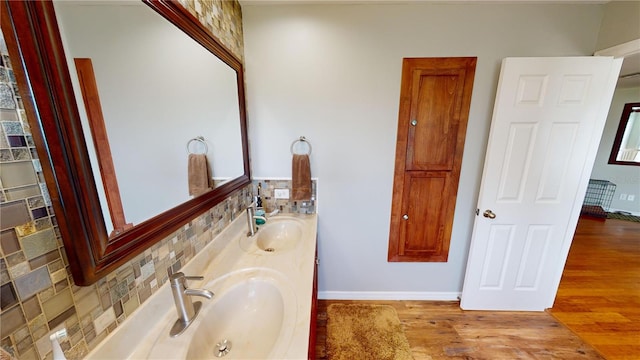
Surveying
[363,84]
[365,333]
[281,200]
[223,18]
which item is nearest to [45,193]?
[223,18]

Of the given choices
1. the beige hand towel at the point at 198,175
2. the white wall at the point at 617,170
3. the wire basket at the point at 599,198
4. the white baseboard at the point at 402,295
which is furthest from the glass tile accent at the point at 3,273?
the white wall at the point at 617,170

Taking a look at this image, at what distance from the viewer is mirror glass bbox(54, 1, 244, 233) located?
60cm

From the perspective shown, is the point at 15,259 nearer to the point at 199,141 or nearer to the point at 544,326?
the point at 199,141

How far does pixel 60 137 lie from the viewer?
485 mm

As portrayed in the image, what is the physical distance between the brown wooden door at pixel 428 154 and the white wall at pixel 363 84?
0.07 m

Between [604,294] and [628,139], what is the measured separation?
3785 mm


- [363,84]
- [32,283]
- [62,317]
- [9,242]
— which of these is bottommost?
[62,317]

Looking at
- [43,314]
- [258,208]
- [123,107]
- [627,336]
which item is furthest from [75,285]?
[627,336]

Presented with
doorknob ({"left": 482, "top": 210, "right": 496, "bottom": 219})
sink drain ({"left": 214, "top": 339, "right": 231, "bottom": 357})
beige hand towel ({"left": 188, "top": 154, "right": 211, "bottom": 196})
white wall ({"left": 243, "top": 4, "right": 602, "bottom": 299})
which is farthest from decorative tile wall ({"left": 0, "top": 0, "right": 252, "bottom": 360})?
doorknob ({"left": 482, "top": 210, "right": 496, "bottom": 219})

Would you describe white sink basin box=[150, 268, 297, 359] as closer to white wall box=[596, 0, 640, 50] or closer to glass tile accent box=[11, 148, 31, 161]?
glass tile accent box=[11, 148, 31, 161]

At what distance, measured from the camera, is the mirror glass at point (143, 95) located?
60 cm

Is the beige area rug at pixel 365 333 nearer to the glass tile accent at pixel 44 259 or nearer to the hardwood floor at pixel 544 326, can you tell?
the hardwood floor at pixel 544 326

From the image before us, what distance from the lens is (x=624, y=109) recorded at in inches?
145

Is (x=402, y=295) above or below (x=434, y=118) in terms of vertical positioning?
below
